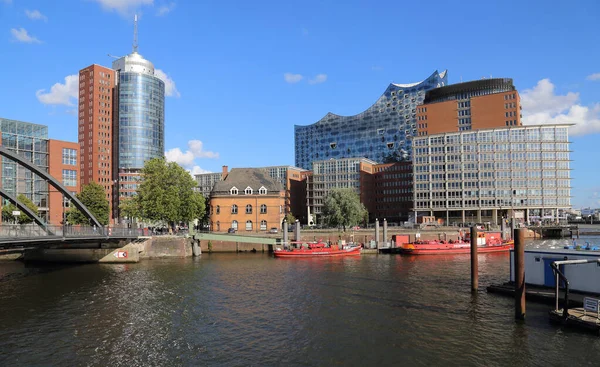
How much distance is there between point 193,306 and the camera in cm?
3794

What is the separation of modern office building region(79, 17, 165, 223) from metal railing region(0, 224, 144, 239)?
379 ft

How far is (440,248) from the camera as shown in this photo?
78875mm

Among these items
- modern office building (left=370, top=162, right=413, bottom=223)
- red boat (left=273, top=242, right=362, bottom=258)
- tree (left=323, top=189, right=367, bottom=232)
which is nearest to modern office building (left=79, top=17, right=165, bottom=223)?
modern office building (left=370, top=162, right=413, bottom=223)

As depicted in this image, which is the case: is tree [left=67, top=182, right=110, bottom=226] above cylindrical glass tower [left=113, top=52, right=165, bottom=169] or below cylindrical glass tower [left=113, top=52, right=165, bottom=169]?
below

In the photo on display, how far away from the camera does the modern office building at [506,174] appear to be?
131750 mm

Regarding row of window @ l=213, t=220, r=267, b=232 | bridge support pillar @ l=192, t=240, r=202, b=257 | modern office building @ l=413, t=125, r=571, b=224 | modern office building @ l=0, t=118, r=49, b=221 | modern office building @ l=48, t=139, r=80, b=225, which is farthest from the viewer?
modern office building @ l=413, t=125, r=571, b=224

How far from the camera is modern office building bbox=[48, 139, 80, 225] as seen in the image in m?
119

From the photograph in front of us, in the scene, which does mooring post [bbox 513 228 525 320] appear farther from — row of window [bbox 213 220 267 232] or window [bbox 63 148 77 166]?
window [bbox 63 148 77 166]

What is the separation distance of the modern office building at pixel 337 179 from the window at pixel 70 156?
259ft

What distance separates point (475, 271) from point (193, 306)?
27477 mm

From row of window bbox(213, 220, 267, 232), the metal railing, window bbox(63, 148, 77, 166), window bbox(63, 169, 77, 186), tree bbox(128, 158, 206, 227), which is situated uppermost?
window bbox(63, 148, 77, 166)

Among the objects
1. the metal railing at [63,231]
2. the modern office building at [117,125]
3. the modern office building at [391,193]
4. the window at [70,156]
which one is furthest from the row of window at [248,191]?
the modern office building at [117,125]

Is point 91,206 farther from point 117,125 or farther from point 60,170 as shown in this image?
point 117,125

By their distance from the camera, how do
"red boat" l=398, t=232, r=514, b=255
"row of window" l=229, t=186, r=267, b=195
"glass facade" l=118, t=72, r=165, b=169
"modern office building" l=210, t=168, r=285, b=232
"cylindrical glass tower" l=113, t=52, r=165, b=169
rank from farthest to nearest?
"cylindrical glass tower" l=113, t=52, r=165, b=169, "glass facade" l=118, t=72, r=165, b=169, "row of window" l=229, t=186, r=267, b=195, "modern office building" l=210, t=168, r=285, b=232, "red boat" l=398, t=232, r=514, b=255
